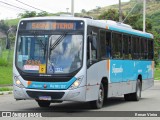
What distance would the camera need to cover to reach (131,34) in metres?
22.1

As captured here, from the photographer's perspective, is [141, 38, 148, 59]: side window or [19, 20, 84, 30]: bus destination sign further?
[141, 38, 148, 59]: side window

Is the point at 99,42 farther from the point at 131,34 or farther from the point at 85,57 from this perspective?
the point at 131,34

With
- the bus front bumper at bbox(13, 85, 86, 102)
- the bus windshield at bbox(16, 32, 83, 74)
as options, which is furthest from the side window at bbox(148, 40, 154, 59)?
the bus front bumper at bbox(13, 85, 86, 102)

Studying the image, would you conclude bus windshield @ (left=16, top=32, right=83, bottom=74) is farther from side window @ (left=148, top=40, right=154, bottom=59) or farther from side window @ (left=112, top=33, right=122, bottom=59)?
side window @ (left=148, top=40, right=154, bottom=59)

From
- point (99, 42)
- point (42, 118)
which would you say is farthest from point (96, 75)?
point (42, 118)

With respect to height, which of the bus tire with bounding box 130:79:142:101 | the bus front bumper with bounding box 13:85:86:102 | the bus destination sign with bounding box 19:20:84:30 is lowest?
the bus tire with bounding box 130:79:142:101

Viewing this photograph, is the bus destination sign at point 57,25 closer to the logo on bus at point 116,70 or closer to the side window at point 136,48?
the logo on bus at point 116,70

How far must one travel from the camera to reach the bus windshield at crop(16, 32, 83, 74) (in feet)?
52.5

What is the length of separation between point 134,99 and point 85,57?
748cm

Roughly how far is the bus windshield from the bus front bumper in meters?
0.60

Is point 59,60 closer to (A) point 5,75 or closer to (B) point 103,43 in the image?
(B) point 103,43

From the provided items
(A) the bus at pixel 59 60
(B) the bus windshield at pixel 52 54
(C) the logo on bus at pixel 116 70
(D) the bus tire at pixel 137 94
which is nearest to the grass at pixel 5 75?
(D) the bus tire at pixel 137 94

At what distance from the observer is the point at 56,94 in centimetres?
1583

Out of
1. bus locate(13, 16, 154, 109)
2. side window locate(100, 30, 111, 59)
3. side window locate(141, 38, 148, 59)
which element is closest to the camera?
bus locate(13, 16, 154, 109)
